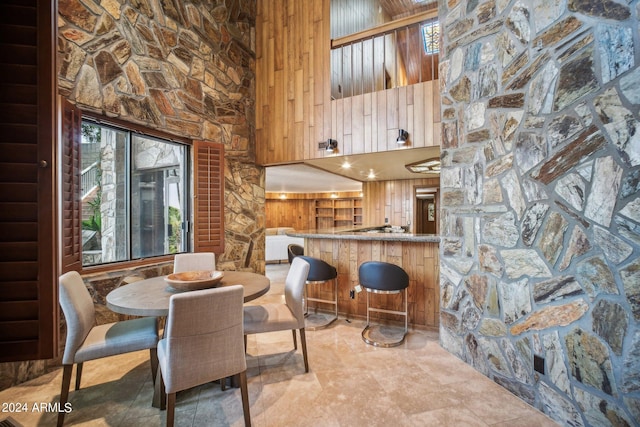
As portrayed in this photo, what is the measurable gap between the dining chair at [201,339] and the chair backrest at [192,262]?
1.24 m

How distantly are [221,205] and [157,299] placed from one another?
2232 mm

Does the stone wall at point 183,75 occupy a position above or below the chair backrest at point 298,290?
above

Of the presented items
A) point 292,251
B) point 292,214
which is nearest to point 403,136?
point 292,251

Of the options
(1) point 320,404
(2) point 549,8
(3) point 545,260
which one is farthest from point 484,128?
(1) point 320,404

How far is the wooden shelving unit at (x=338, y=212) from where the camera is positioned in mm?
10711

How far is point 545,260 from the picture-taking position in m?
1.86

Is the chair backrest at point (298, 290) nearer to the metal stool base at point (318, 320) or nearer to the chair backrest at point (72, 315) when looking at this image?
the metal stool base at point (318, 320)

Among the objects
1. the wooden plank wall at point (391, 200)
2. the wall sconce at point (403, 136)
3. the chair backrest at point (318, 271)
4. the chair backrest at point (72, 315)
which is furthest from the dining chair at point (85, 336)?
the wooden plank wall at point (391, 200)

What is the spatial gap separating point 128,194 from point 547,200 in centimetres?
386

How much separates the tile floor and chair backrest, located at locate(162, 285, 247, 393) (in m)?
0.46

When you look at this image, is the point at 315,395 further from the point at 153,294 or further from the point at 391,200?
the point at 391,200

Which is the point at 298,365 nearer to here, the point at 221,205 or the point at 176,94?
the point at 221,205

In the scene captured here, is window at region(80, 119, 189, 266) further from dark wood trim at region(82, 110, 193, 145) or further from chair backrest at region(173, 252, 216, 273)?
chair backrest at region(173, 252, 216, 273)

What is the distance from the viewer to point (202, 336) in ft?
5.11
